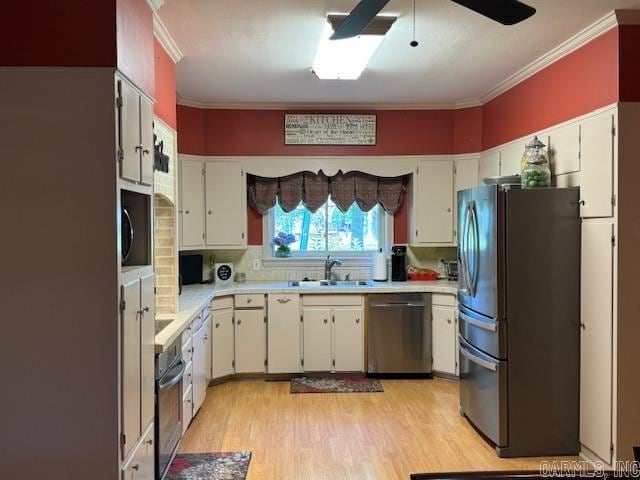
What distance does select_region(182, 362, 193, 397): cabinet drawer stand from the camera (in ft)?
10.8

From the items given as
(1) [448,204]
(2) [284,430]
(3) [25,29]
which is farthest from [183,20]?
(1) [448,204]

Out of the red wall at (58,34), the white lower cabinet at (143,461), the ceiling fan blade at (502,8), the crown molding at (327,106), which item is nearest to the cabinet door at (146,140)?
the red wall at (58,34)

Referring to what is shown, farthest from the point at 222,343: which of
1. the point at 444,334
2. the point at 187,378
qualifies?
the point at 444,334

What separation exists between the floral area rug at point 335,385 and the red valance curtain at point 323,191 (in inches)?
69.5

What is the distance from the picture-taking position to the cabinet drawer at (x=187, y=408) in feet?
10.8

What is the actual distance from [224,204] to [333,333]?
1.70 metres

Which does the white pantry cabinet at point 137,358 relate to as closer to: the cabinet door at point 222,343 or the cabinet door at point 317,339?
the cabinet door at point 222,343

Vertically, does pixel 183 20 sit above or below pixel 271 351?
above

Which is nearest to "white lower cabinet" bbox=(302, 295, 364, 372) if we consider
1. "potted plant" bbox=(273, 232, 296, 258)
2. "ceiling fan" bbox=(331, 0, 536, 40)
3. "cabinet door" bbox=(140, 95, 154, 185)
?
"potted plant" bbox=(273, 232, 296, 258)

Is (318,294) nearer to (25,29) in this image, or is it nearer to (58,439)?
(58,439)

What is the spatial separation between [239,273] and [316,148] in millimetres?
1571

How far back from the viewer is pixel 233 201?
498 centimetres

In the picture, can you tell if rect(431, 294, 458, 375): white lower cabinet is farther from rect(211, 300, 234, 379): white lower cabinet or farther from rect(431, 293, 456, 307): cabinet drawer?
rect(211, 300, 234, 379): white lower cabinet

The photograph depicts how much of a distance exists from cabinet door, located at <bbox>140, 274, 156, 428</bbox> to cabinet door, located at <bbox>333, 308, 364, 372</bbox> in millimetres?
2472
